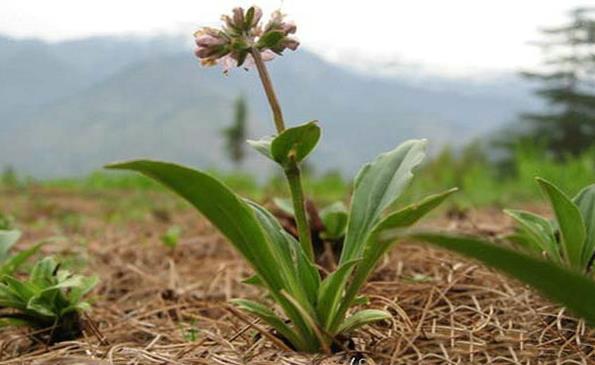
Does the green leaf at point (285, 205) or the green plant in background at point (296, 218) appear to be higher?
the green plant in background at point (296, 218)

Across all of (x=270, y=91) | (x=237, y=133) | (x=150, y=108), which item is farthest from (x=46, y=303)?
(x=150, y=108)

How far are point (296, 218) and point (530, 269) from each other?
1.78ft

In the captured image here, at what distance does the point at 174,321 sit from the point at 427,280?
66 centimetres

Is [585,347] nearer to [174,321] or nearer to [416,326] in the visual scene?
[416,326]

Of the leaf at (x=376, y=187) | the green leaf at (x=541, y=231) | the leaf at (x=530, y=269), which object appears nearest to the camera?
the leaf at (x=530, y=269)

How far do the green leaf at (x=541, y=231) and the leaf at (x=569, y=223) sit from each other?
0.07 metres

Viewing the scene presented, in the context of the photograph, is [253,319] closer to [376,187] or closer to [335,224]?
[376,187]

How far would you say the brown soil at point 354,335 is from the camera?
1.25 m

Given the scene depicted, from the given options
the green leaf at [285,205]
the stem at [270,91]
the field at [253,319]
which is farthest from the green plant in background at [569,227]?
the green leaf at [285,205]

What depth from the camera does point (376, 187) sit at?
1399mm

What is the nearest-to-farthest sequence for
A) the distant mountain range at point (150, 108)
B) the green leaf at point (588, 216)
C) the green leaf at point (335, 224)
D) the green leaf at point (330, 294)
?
the green leaf at point (330, 294)
the green leaf at point (588, 216)
the green leaf at point (335, 224)
the distant mountain range at point (150, 108)

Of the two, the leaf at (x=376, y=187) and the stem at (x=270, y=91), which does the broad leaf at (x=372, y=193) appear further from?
the stem at (x=270, y=91)

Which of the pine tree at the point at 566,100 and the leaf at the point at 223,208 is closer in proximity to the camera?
the leaf at the point at 223,208

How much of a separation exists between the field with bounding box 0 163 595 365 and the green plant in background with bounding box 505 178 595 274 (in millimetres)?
110
